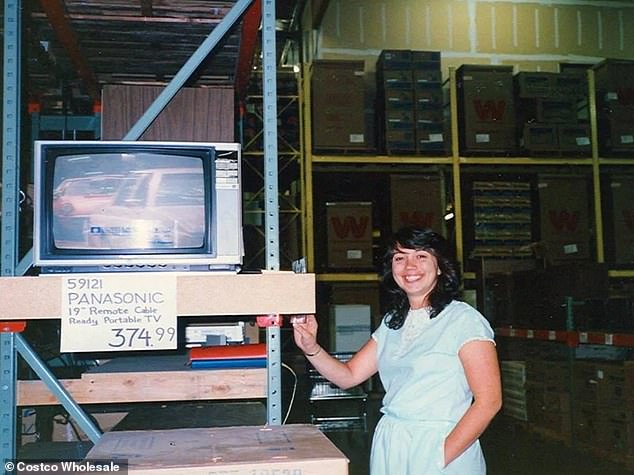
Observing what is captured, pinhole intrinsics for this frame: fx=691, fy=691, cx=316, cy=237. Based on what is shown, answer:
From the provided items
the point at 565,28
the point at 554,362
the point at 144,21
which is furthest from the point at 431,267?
the point at 565,28

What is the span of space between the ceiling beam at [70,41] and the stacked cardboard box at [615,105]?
219 inches

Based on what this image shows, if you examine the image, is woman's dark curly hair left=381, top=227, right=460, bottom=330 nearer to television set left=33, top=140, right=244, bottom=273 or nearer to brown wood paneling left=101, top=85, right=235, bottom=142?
television set left=33, top=140, right=244, bottom=273

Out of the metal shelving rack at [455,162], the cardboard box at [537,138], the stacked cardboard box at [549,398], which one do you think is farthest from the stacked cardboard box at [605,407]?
the cardboard box at [537,138]

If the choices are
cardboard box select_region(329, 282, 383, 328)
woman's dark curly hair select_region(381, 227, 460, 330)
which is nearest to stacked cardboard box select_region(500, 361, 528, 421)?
cardboard box select_region(329, 282, 383, 328)

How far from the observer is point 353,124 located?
653 cm

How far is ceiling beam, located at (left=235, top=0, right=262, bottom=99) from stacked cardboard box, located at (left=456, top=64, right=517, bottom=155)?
4.25 m

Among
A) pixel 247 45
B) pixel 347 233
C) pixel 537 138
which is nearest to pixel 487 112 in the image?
pixel 537 138

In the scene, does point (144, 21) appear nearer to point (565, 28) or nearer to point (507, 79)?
point (507, 79)

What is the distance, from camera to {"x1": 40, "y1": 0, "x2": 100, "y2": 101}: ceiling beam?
1.98m

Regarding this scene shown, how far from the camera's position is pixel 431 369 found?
1.75m

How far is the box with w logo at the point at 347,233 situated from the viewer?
254 inches

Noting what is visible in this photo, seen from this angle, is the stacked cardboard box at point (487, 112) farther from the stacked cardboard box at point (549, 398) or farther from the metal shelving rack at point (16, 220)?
the metal shelving rack at point (16, 220)

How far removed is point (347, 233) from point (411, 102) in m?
1.40

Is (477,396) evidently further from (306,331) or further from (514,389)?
(514,389)
